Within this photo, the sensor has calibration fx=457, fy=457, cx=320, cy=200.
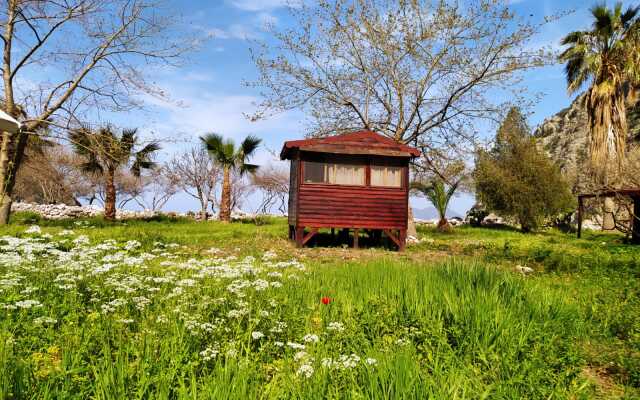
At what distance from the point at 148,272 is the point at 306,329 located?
14.4 feet

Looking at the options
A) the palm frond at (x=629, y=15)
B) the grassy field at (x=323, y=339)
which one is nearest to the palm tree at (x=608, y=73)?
the palm frond at (x=629, y=15)

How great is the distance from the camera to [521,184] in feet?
91.2

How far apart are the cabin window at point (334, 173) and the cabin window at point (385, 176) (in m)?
0.41

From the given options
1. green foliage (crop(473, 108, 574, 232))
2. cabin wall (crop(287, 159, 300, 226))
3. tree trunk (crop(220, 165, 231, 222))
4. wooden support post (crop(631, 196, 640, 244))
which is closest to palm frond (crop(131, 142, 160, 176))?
tree trunk (crop(220, 165, 231, 222))

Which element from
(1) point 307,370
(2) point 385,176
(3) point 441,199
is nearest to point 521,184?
(3) point 441,199

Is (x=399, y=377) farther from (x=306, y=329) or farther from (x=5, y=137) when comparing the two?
(x=5, y=137)

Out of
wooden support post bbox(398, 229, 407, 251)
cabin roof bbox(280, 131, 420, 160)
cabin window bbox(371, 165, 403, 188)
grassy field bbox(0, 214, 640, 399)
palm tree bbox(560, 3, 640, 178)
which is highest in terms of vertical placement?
palm tree bbox(560, 3, 640, 178)

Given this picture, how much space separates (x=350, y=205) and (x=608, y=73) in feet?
67.9

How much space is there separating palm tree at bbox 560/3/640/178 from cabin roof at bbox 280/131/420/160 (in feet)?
54.6

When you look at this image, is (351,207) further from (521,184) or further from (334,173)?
(521,184)

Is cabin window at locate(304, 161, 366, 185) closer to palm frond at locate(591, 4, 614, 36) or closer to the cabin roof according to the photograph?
the cabin roof

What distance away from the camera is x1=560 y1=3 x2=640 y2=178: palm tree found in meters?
26.6

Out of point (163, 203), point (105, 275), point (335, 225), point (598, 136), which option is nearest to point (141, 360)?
point (105, 275)

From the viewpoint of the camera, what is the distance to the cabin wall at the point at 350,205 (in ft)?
53.0
